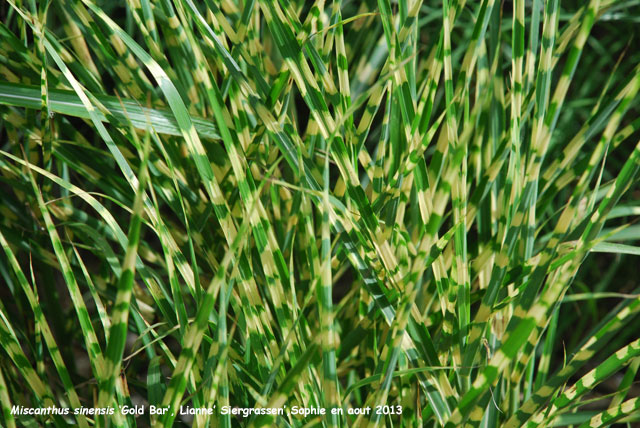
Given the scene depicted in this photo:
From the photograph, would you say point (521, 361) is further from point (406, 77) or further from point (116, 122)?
point (116, 122)

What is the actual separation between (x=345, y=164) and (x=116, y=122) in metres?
0.19

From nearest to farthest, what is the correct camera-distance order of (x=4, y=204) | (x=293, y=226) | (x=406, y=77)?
(x=406, y=77) < (x=293, y=226) < (x=4, y=204)

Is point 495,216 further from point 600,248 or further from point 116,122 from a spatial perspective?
point 116,122

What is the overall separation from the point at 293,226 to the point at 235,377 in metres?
0.16

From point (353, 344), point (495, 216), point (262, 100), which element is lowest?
point (353, 344)

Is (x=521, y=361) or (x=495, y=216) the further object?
(x=495, y=216)

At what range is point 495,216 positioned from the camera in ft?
1.61

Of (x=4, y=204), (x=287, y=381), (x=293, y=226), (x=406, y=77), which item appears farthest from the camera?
(x=4, y=204)

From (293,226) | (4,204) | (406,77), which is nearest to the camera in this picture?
(406,77)

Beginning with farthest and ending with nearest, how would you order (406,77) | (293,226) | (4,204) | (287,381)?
(4,204) → (293,226) → (406,77) → (287,381)

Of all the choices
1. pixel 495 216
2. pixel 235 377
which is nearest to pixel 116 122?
pixel 235 377

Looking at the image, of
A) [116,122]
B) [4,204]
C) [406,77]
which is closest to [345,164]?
[406,77]

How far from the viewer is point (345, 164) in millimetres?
372

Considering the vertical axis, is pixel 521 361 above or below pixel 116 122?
below
